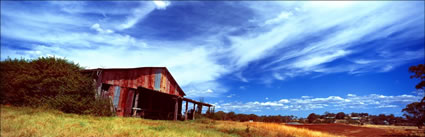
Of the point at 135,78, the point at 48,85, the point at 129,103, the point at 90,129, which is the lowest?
the point at 90,129

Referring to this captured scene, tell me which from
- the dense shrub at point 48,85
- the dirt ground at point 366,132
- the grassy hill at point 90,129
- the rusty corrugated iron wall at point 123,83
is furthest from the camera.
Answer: the rusty corrugated iron wall at point 123,83

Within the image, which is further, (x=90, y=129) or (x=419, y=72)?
(x=419, y=72)

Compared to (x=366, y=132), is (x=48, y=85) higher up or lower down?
higher up

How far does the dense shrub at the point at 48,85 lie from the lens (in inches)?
696

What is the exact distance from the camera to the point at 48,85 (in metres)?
19.7

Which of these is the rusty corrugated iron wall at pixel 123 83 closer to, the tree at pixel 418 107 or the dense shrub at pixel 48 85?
the dense shrub at pixel 48 85

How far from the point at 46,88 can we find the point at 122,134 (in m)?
16.2

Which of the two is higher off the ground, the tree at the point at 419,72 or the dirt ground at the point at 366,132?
the tree at the point at 419,72

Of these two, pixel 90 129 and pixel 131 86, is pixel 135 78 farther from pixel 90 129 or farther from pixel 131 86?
pixel 90 129

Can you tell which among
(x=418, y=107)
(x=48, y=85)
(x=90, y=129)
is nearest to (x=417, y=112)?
(x=418, y=107)

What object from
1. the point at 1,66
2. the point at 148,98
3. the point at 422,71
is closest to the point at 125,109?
the point at 148,98

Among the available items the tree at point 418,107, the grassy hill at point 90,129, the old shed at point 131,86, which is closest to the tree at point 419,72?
the tree at point 418,107

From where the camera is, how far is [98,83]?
62.8ft

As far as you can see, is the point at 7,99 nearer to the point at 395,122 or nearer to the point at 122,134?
the point at 122,134
